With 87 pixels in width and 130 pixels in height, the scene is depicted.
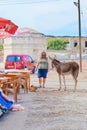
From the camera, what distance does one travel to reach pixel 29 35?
68750 millimetres

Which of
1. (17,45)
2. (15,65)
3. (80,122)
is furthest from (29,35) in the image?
(80,122)

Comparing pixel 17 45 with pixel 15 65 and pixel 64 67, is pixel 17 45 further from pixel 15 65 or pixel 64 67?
pixel 64 67

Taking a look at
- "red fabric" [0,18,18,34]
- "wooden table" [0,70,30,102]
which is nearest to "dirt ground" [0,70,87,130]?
"wooden table" [0,70,30,102]

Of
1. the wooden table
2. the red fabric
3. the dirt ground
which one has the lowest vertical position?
the dirt ground

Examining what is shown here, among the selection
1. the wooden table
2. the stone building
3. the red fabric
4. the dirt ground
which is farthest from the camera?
the stone building

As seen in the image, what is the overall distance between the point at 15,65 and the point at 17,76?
865 inches

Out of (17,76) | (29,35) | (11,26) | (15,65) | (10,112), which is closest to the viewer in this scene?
(10,112)

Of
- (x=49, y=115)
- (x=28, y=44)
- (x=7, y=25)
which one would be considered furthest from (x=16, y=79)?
(x=28, y=44)

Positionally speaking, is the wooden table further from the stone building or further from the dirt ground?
the stone building

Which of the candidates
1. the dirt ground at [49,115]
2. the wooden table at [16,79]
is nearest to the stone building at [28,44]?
the wooden table at [16,79]

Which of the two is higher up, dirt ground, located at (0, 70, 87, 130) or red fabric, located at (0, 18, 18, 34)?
red fabric, located at (0, 18, 18, 34)

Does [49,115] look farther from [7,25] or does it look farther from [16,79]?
[7,25]

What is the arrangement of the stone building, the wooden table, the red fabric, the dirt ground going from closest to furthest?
the dirt ground → the wooden table → the red fabric → the stone building

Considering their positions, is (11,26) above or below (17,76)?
above
